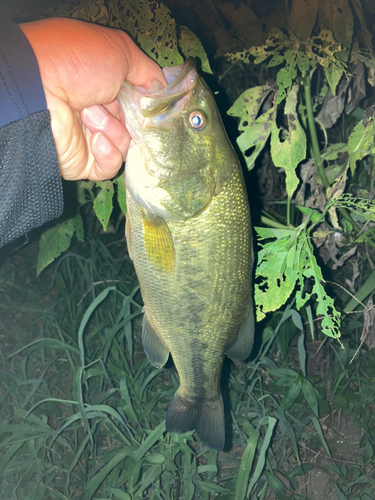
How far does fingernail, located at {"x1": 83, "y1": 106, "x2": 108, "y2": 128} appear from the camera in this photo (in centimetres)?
186

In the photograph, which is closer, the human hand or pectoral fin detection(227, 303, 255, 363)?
the human hand

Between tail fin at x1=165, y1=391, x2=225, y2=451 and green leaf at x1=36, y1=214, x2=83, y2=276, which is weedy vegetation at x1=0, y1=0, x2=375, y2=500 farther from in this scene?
tail fin at x1=165, y1=391, x2=225, y2=451

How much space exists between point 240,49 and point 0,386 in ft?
9.72

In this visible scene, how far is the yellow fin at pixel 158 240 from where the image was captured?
1.72 meters

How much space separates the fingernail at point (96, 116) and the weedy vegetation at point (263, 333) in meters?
0.40

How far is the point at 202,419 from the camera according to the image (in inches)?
82.6

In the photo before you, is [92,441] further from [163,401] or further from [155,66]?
[155,66]

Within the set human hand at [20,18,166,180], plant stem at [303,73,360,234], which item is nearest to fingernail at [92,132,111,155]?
human hand at [20,18,166,180]

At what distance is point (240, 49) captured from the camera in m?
2.91

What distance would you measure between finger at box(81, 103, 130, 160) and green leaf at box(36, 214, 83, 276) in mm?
1065

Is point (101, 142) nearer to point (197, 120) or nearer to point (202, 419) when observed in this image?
point (197, 120)

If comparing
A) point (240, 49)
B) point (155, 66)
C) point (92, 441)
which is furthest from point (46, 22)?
point (92, 441)

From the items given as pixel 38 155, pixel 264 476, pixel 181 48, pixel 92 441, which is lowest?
pixel 264 476

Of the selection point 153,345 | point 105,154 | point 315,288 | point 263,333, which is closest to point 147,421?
point 263,333
